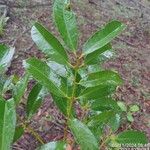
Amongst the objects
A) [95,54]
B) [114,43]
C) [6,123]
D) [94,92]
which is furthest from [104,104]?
[114,43]

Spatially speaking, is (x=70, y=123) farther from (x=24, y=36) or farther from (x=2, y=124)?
(x=24, y=36)

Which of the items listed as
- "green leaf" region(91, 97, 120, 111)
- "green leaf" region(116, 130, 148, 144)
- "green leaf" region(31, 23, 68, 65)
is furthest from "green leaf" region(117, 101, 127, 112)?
"green leaf" region(31, 23, 68, 65)

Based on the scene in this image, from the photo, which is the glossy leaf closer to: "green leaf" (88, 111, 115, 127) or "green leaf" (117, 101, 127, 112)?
"green leaf" (88, 111, 115, 127)

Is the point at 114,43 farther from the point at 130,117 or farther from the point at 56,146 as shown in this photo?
the point at 56,146

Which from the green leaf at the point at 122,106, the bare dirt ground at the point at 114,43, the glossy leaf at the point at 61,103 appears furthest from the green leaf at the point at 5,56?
the green leaf at the point at 122,106

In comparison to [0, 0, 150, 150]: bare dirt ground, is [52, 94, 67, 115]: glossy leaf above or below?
above

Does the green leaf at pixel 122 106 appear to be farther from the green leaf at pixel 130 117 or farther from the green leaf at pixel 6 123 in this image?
the green leaf at pixel 6 123
